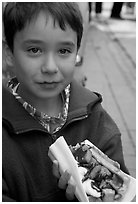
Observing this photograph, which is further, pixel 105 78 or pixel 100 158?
pixel 105 78

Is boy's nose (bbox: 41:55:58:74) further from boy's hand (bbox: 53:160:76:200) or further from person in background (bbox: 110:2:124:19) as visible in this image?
person in background (bbox: 110:2:124:19)

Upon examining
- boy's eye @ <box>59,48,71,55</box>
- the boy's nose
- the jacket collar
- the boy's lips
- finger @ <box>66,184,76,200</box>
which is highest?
boy's eye @ <box>59,48,71,55</box>

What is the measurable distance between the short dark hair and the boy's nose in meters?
0.11

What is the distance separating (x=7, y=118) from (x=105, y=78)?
3.02 meters

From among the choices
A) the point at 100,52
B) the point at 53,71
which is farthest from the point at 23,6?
the point at 100,52

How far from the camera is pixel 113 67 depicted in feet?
15.9

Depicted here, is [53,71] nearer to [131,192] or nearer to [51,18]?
[51,18]

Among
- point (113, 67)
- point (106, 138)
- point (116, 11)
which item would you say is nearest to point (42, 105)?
point (106, 138)

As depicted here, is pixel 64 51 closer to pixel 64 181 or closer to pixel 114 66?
pixel 64 181

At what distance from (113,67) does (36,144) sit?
139 inches

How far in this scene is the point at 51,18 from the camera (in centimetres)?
131

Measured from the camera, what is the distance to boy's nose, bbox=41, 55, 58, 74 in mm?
1294

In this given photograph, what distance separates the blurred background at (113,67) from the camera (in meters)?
2.58

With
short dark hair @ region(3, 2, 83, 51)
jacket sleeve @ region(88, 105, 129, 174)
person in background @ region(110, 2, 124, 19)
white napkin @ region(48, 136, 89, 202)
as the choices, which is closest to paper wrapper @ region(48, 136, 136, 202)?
white napkin @ region(48, 136, 89, 202)
